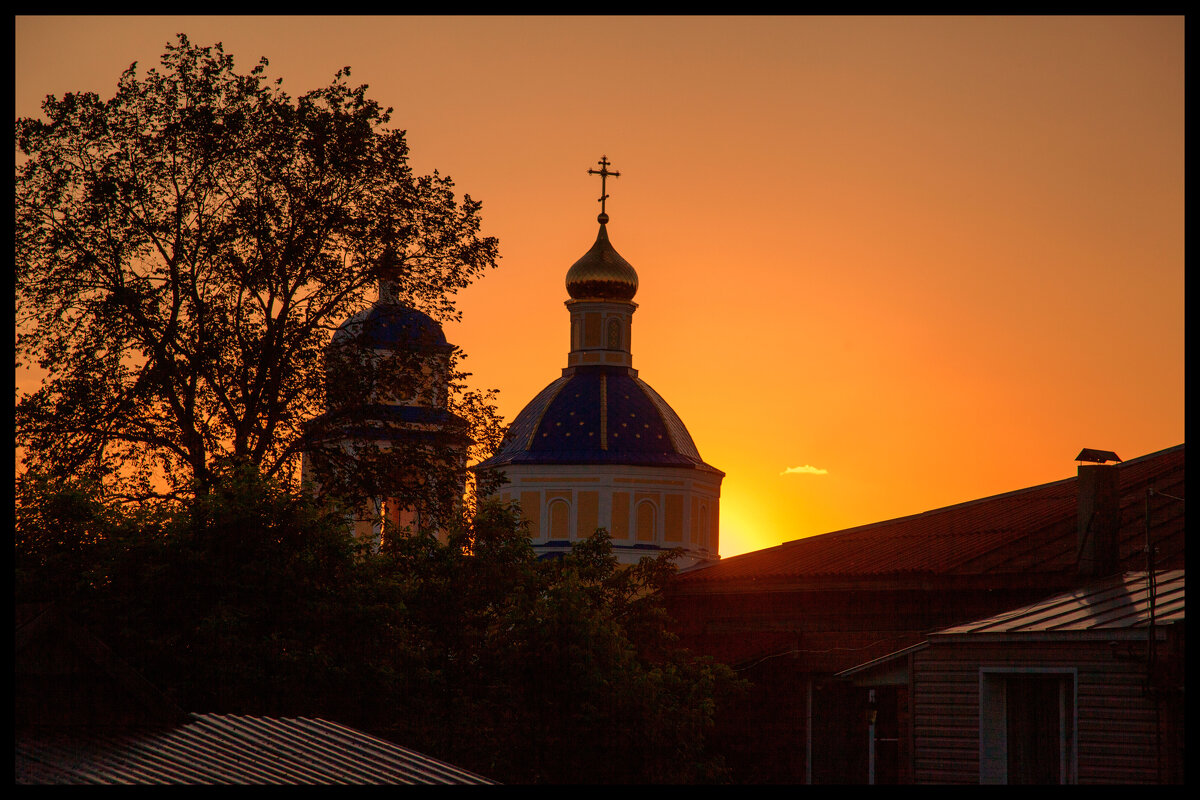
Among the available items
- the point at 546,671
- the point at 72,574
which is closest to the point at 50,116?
the point at 72,574

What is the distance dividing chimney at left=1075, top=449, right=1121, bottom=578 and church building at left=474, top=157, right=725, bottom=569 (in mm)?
41912

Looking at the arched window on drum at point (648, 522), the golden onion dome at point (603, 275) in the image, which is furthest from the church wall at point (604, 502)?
the golden onion dome at point (603, 275)

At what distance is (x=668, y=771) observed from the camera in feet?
81.9

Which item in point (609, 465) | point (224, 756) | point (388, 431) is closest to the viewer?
point (224, 756)

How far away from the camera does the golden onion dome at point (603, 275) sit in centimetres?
7581

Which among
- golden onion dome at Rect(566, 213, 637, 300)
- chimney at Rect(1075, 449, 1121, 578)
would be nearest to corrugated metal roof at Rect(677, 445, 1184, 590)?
chimney at Rect(1075, 449, 1121, 578)

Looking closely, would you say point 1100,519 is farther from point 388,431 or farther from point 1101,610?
point 388,431

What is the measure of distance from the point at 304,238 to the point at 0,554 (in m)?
14.0

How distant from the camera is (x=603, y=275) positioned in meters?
75.8

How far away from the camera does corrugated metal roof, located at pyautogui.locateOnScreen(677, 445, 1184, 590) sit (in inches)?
1128

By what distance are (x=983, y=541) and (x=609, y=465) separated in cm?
3894

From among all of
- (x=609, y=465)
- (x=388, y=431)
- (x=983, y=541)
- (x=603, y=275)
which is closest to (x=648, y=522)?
(x=609, y=465)

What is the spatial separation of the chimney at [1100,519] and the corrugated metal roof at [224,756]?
581 inches

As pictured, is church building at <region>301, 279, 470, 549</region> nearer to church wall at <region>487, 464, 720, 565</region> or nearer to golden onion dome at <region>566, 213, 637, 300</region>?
church wall at <region>487, 464, 720, 565</region>
